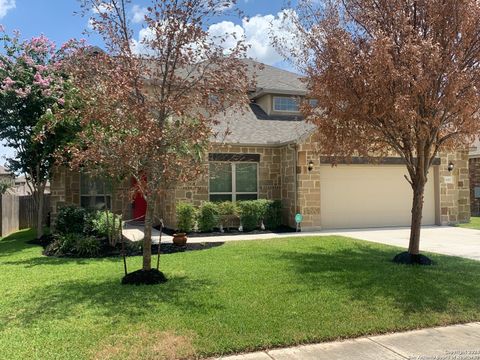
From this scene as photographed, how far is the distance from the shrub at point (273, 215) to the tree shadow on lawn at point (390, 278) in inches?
191

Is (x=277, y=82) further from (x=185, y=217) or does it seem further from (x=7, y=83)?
(x=7, y=83)

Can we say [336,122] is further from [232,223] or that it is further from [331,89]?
[232,223]

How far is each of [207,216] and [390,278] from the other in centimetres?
781

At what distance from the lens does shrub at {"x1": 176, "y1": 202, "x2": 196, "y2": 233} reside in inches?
551

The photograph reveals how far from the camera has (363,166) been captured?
16.2m

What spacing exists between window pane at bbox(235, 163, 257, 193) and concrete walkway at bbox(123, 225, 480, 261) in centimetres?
226

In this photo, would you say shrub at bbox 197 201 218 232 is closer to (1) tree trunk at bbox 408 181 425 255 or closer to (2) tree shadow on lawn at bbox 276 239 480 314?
(2) tree shadow on lawn at bbox 276 239 480 314

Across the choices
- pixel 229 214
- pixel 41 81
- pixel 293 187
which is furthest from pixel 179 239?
pixel 41 81

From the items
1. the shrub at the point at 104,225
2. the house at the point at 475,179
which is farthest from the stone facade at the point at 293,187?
the house at the point at 475,179

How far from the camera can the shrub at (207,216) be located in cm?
1423


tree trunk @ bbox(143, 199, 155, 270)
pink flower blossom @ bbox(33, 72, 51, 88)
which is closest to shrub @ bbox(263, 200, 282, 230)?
tree trunk @ bbox(143, 199, 155, 270)

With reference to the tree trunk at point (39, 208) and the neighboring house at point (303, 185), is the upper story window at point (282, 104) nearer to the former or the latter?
the neighboring house at point (303, 185)

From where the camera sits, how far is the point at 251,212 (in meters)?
14.7

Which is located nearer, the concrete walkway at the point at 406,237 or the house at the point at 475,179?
the concrete walkway at the point at 406,237
